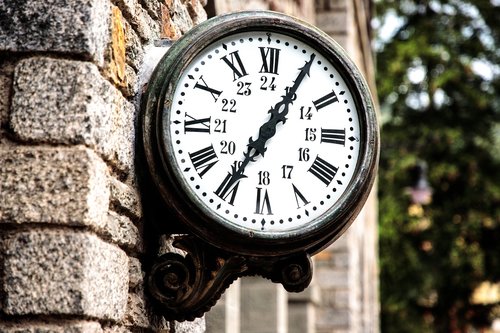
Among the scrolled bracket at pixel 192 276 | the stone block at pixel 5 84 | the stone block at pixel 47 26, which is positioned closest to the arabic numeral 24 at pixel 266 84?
the scrolled bracket at pixel 192 276

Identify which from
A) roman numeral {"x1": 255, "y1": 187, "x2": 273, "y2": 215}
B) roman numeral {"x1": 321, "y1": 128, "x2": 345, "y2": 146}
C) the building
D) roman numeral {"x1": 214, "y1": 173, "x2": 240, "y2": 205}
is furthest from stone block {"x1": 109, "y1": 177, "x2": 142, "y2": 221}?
roman numeral {"x1": 321, "y1": 128, "x2": 345, "y2": 146}

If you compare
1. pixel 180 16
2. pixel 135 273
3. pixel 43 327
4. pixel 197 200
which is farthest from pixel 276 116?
pixel 43 327

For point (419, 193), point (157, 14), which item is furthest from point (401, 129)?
point (157, 14)

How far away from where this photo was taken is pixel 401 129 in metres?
15.6

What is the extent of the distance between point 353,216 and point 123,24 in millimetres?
838

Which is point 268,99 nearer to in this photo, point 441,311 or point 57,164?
point 57,164

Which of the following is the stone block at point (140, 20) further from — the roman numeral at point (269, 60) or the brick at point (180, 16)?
the roman numeral at point (269, 60)

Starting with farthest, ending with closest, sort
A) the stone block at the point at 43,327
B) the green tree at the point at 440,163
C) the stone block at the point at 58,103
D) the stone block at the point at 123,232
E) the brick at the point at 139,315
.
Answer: the green tree at the point at 440,163
the brick at the point at 139,315
the stone block at the point at 123,232
the stone block at the point at 58,103
the stone block at the point at 43,327

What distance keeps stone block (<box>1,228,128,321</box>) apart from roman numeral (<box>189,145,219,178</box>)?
0.48 metres

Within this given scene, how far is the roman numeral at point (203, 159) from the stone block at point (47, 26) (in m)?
0.46

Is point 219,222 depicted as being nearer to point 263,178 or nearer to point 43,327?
point 263,178

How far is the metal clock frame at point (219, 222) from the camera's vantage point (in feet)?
9.10

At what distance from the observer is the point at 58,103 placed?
2.43 m

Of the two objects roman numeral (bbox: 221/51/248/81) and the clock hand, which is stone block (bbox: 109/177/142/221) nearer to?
the clock hand
